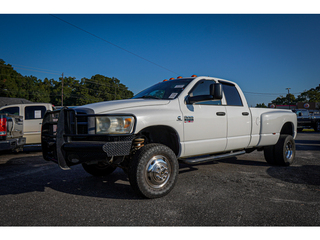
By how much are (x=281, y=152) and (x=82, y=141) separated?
4554 mm

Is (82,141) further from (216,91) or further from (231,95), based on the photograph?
(231,95)

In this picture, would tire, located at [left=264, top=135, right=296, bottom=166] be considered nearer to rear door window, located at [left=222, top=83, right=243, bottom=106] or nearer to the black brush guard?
rear door window, located at [left=222, top=83, right=243, bottom=106]

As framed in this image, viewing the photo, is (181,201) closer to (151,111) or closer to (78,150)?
(151,111)

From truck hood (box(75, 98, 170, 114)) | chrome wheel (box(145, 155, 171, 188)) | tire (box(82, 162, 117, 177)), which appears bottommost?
tire (box(82, 162, 117, 177))

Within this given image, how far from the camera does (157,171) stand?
3.38 meters

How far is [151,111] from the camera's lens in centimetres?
349

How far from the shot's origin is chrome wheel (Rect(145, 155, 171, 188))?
334 centimetres

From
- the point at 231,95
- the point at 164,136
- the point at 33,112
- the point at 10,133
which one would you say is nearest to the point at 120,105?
the point at 164,136

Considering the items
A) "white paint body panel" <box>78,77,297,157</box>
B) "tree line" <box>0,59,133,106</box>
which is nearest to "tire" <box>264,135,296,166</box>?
"white paint body panel" <box>78,77,297,157</box>

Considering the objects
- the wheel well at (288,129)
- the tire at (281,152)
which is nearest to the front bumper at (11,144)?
the tire at (281,152)

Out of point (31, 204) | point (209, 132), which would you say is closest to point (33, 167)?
point (31, 204)

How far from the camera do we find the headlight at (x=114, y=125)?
3174mm

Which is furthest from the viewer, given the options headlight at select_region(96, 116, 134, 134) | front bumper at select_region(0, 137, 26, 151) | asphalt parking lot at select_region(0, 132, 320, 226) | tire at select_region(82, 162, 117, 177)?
front bumper at select_region(0, 137, 26, 151)

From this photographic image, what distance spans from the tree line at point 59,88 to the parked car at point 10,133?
47.9 meters
